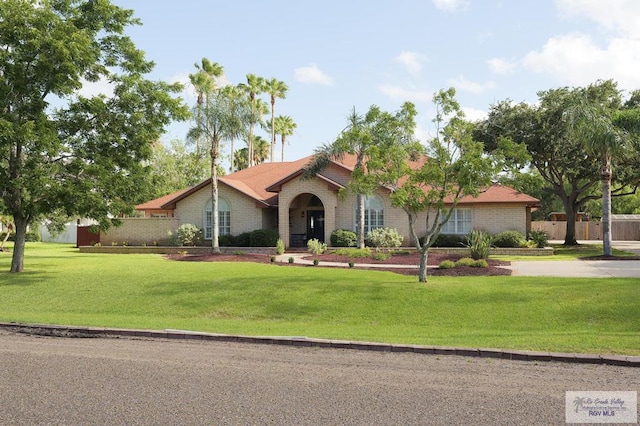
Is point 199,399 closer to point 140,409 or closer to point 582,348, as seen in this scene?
point 140,409

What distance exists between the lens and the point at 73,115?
20.8m

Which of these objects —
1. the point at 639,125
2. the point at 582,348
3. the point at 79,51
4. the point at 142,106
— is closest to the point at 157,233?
the point at 142,106

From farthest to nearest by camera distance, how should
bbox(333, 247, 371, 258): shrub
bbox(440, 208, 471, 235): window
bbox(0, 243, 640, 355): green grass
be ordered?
bbox(440, 208, 471, 235): window → bbox(333, 247, 371, 258): shrub → bbox(0, 243, 640, 355): green grass

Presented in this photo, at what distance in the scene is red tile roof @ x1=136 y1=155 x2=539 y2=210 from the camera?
32156mm

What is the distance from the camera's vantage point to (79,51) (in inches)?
745

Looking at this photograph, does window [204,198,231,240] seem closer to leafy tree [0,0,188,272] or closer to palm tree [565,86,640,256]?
leafy tree [0,0,188,272]

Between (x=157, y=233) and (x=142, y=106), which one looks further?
(x=157, y=233)

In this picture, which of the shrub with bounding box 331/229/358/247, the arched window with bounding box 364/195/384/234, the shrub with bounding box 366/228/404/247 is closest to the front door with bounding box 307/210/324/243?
the arched window with bounding box 364/195/384/234

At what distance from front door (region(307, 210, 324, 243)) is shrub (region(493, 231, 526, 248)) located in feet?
37.2

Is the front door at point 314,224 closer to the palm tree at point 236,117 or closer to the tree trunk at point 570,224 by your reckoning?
the palm tree at point 236,117

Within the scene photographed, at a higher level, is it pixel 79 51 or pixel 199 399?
pixel 79 51

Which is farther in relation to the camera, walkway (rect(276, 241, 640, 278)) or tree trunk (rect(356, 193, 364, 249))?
tree trunk (rect(356, 193, 364, 249))

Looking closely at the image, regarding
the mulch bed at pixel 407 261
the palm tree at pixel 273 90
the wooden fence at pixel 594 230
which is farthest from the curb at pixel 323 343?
the palm tree at pixel 273 90

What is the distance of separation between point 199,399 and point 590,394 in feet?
16.0
